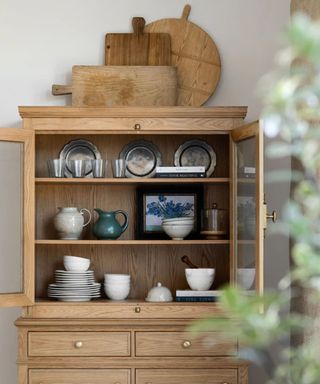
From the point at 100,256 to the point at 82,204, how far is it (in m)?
0.27

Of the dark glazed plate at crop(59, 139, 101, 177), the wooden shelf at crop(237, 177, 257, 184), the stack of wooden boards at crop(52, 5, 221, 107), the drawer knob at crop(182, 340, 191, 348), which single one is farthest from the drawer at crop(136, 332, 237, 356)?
the stack of wooden boards at crop(52, 5, 221, 107)

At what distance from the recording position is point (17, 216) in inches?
145

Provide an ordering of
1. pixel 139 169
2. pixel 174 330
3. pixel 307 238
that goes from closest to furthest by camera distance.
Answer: pixel 307 238 → pixel 174 330 → pixel 139 169

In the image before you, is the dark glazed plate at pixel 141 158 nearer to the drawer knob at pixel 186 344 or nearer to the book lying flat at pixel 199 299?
the book lying flat at pixel 199 299

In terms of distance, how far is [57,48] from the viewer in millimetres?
4070

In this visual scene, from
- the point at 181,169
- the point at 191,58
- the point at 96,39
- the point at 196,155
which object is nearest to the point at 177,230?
the point at 181,169

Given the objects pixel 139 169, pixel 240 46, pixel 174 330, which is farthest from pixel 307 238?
pixel 240 46

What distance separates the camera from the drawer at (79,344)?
11.7 feet

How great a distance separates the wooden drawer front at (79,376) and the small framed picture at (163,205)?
2.27 ft

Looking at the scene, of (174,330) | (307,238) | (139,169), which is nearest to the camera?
(307,238)

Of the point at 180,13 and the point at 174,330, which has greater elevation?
the point at 180,13

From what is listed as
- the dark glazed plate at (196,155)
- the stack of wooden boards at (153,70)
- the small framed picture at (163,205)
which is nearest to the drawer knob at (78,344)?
the small framed picture at (163,205)

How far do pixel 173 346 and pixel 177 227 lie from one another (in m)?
0.56

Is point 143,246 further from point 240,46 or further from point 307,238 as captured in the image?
point 307,238
